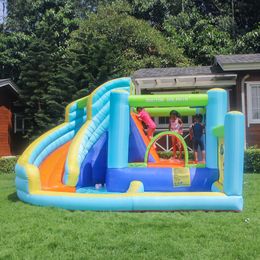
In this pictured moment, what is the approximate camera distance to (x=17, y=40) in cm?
2800

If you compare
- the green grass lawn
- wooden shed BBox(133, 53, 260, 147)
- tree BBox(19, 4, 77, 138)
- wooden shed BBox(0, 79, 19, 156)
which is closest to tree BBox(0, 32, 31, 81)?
tree BBox(19, 4, 77, 138)

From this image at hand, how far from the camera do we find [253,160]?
12.7 metres

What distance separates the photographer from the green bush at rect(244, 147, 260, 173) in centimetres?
1262

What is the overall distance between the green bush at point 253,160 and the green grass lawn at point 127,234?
215 inches

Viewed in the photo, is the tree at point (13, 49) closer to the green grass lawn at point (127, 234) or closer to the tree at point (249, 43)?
the tree at point (249, 43)

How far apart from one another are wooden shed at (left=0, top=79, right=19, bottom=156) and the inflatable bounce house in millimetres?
10760

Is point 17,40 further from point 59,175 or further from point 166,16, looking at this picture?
point 59,175

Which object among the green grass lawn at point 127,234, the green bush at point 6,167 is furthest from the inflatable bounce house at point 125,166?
the green bush at point 6,167

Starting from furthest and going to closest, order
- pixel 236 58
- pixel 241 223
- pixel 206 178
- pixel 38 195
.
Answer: pixel 236 58
pixel 206 178
pixel 38 195
pixel 241 223

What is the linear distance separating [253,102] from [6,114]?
12121mm

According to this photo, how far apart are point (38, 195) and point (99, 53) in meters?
11.4

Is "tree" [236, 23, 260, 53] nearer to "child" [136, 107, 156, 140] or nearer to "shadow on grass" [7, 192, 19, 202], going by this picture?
"child" [136, 107, 156, 140]

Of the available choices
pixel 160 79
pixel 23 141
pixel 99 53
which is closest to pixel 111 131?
pixel 160 79

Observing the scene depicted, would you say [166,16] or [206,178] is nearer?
[206,178]
